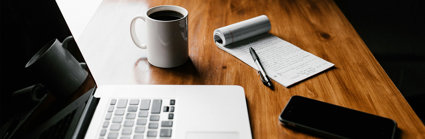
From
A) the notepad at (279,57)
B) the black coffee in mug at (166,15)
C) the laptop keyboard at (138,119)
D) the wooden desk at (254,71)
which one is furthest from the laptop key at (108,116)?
the notepad at (279,57)

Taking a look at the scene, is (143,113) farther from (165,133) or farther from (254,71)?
(254,71)

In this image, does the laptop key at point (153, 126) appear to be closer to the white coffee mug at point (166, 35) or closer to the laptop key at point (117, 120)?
the laptop key at point (117, 120)

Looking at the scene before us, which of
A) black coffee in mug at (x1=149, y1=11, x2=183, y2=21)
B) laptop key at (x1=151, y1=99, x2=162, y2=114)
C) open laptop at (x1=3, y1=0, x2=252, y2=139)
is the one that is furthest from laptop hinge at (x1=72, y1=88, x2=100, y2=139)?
black coffee in mug at (x1=149, y1=11, x2=183, y2=21)

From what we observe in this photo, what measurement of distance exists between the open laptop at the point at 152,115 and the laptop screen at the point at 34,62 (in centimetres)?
3

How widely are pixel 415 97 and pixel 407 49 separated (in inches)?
11.4

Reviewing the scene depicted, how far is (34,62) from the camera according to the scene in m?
0.43

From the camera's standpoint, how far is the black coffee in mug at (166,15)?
697 mm

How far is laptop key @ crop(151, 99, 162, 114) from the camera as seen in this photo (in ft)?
1.81

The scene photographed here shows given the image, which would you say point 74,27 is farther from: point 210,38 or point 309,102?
point 309,102

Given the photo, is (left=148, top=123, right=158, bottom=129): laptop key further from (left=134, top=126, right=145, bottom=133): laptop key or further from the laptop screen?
the laptop screen

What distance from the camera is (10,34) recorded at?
38 centimetres

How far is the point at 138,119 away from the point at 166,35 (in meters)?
0.21

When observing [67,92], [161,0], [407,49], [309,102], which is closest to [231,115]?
[309,102]

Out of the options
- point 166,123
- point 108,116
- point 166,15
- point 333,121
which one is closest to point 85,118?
point 108,116
